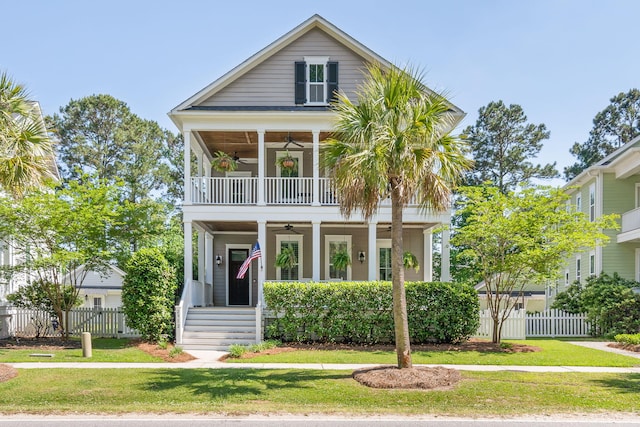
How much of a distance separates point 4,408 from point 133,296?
6.78m

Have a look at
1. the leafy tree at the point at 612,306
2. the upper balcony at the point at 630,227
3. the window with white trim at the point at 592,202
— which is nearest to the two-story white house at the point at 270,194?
the leafy tree at the point at 612,306

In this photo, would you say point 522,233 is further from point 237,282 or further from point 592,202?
point 237,282

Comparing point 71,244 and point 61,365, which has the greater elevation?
A: point 71,244

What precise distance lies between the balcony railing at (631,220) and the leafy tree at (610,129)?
2236 centimetres

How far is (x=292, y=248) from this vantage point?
20.8 metres

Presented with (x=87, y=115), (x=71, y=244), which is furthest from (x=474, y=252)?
(x=87, y=115)

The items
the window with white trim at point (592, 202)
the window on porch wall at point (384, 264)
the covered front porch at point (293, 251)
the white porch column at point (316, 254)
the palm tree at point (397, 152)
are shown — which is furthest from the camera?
the window with white trim at point (592, 202)

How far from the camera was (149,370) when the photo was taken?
1145 centimetres

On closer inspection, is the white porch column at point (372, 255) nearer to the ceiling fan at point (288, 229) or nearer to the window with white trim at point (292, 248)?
the ceiling fan at point (288, 229)

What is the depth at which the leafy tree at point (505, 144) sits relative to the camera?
131ft

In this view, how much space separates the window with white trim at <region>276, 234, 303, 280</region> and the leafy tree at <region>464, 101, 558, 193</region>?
23.5 metres

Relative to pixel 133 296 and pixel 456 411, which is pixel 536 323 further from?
pixel 133 296

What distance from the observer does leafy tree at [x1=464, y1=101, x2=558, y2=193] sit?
40.0m

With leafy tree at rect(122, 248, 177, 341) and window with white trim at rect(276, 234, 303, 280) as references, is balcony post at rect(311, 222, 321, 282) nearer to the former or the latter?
window with white trim at rect(276, 234, 303, 280)
